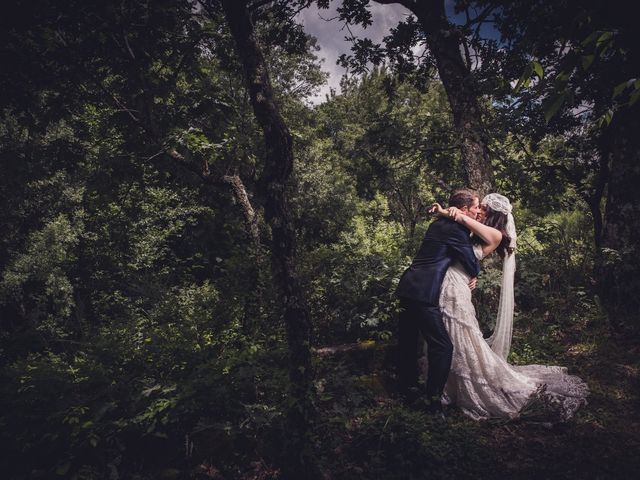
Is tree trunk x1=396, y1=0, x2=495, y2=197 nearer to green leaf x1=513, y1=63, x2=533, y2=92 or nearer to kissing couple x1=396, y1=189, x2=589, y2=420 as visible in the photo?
kissing couple x1=396, y1=189, x2=589, y2=420

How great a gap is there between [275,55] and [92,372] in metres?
18.0

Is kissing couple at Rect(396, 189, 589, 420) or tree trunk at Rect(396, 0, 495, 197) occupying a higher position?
tree trunk at Rect(396, 0, 495, 197)

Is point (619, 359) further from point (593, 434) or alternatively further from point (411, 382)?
point (411, 382)

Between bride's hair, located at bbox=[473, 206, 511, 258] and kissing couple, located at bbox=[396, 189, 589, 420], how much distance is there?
0.09 meters

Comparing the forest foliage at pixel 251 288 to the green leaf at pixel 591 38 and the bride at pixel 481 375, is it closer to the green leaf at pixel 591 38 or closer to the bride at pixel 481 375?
the green leaf at pixel 591 38

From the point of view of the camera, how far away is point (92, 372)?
332cm

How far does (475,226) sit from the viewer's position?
12.3ft

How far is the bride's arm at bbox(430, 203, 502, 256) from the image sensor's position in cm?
372

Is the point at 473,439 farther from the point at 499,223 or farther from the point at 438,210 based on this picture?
the point at 499,223

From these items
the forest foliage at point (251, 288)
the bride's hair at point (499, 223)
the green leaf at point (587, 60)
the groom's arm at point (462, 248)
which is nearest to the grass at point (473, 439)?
the forest foliage at point (251, 288)

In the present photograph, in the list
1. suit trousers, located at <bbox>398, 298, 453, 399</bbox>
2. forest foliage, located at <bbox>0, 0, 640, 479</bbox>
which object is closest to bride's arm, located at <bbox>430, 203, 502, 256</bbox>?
suit trousers, located at <bbox>398, 298, 453, 399</bbox>

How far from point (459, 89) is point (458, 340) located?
4368 mm

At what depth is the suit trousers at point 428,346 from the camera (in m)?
3.49

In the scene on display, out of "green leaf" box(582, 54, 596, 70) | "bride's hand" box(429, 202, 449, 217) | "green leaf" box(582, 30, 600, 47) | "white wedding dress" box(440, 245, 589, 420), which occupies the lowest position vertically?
"white wedding dress" box(440, 245, 589, 420)
